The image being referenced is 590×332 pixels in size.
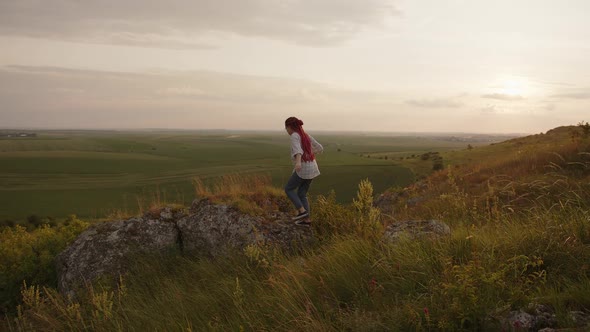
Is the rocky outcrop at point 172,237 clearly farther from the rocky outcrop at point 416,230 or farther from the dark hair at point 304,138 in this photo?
the rocky outcrop at point 416,230

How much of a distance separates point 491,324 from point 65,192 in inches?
2664

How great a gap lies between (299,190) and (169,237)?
120 inches

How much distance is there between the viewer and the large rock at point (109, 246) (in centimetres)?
736

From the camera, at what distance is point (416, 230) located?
191 inches

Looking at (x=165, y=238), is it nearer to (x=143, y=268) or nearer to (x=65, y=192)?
(x=143, y=268)

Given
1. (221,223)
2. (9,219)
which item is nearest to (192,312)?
(221,223)

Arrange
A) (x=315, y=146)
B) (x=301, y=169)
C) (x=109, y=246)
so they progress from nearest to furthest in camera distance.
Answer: (x=301, y=169) < (x=109, y=246) < (x=315, y=146)

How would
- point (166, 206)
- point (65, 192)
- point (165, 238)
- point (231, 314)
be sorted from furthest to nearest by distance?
point (65, 192) < point (166, 206) < point (165, 238) < point (231, 314)

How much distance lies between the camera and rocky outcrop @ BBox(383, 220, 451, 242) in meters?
4.58

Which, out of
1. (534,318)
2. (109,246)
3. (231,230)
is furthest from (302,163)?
(534,318)

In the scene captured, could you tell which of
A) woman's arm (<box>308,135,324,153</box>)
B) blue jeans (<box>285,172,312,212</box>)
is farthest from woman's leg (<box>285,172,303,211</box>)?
woman's arm (<box>308,135,324,153</box>)

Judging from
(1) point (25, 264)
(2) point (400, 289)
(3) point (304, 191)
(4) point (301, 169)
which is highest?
(4) point (301, 169)

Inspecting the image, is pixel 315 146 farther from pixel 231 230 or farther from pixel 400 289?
pixel 400 289

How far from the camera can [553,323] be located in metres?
2.78
